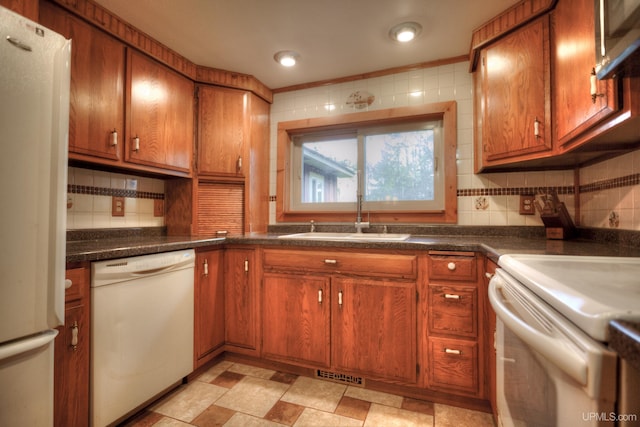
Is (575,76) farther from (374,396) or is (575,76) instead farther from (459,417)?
(374,396)

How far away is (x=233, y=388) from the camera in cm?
170

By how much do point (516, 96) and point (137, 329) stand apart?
2.36 metres

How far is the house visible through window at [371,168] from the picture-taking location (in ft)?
7.35

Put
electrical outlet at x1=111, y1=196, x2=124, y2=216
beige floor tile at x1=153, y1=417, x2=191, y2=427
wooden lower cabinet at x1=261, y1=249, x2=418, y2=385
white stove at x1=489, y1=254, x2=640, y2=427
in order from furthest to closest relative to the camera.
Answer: electrical outlet at x1=111, y1=196, x2=124, y2=216
wooden lower cabinet at x1=261, y1=249, x2=418, y2=385
beige floor tile at x1=153, y1=417, x2=191, y2=427
white stove at x1=489, y1=254, x2=640, y2=427

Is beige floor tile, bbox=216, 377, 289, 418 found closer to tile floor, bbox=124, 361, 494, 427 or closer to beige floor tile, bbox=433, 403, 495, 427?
tile floor, bbox=124, 361, 494, 427

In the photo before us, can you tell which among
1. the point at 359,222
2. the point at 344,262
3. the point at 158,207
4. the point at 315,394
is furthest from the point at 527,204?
the point at 158,207

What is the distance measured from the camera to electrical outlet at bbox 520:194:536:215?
1.90m

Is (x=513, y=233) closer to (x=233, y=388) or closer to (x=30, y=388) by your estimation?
(x=233, y=388)

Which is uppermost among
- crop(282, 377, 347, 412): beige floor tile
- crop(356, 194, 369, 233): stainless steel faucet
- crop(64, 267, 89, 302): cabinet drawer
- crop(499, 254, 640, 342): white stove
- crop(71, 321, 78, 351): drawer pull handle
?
crop(356, 194, 369, 233): stainless steel faucet

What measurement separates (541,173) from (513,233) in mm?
435

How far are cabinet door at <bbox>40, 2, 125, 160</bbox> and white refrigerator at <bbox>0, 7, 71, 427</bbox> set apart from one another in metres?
0.69

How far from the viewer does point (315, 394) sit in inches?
64.8

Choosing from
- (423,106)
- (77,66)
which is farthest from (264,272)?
(423,106)

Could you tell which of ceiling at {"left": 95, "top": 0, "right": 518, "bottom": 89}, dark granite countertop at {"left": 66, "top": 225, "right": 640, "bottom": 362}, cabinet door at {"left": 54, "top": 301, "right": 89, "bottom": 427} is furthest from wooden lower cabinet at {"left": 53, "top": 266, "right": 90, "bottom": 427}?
ceiling at {"left": 95, "top": 0, "right": 518, "bottom": 89}
